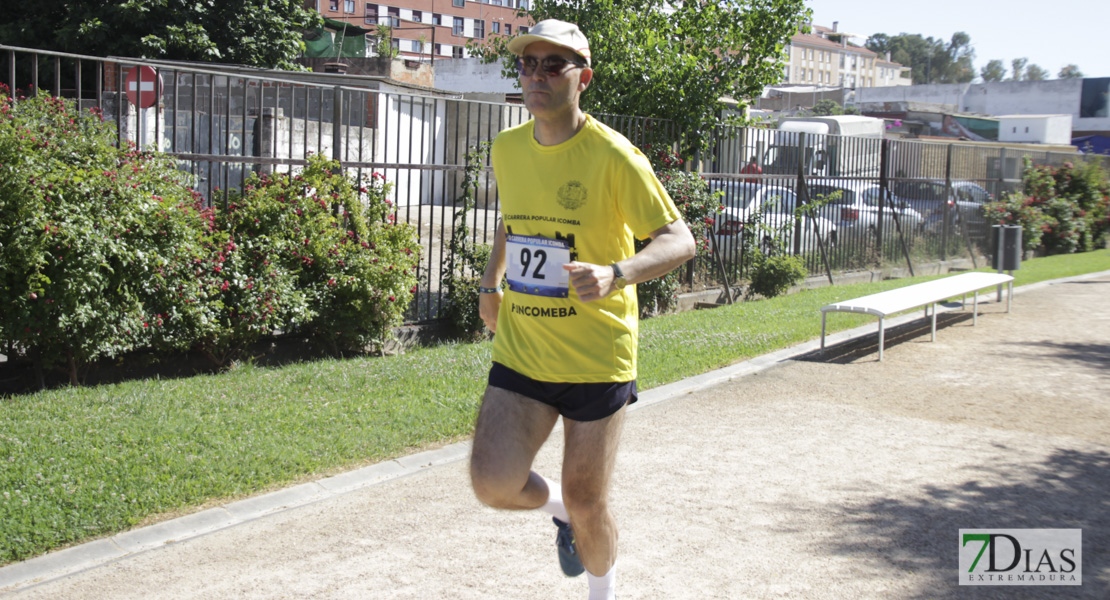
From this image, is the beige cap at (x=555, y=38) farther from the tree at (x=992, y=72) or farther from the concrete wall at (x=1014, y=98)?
the tree at (x=992, y=72)

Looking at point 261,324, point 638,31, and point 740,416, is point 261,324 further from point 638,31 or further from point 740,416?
point 638,31

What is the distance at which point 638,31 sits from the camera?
43.9ft

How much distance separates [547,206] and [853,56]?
150876mm

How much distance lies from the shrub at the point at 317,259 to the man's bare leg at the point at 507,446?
15.5 ft

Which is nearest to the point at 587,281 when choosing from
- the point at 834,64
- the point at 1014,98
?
the point at 1014,98

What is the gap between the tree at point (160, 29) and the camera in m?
25.8

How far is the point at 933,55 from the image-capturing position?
180375 mm

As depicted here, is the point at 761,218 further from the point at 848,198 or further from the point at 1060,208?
the point at 1060,208

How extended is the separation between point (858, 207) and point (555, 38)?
1437 cm

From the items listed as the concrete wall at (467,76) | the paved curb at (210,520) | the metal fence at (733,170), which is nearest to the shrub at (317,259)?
the metal fence at (733,170)

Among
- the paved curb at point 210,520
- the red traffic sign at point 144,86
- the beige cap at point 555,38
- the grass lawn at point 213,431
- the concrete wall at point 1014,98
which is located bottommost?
the paved curb at point 210,520

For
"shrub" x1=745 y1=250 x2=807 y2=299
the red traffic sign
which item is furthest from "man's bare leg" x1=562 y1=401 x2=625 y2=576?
"shrub" x1=745 y1=250 x2=807 y2=299

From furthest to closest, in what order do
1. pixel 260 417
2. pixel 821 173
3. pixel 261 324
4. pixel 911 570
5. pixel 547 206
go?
pixel 821 173
pixel 261 324
pixel 260 417
pixel 911 570
pixel 547 206

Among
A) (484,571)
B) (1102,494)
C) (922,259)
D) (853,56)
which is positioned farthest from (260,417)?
(853,56)
